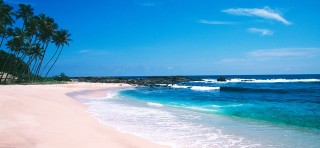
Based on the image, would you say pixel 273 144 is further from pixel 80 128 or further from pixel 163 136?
pixel 80 128

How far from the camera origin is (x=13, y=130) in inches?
298

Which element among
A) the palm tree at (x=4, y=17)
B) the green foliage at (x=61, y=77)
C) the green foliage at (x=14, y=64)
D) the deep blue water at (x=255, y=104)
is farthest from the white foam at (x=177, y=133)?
the green foliage at (x=61, y=77)

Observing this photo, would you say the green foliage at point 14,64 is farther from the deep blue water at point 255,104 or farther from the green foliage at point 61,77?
the deep blue water at point 255,104

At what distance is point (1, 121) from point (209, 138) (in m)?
6.59

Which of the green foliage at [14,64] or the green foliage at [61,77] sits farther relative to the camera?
the green foliage at [61,77]

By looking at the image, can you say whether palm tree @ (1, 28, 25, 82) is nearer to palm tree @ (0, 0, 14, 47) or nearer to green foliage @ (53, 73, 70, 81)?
palm tree @ (0, 0, 14, 47)

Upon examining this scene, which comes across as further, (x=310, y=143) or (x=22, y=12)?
(x=22, y=12)

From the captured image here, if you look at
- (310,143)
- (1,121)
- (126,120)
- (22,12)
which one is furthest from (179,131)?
(22,12)

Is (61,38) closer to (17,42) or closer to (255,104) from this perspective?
(17,42)

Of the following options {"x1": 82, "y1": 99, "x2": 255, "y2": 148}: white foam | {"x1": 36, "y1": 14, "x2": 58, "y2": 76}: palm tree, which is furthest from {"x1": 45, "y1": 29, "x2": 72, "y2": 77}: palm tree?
{"x1": 82, "y1": 99, "x2": 255, "y2": 148}: white foam

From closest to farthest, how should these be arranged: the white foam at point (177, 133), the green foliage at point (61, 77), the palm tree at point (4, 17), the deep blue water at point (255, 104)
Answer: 1. the white foam at point (177, 133)
2. the deep blue water at point (255, 104)
3. the palm tree at point (4, 17)
4. the green foliage at point (61, 77)

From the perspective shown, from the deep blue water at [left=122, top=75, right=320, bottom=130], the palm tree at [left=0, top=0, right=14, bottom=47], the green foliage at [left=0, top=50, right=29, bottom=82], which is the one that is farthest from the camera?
the green foliage at [left=0, top=50, right=29, bottom=82]

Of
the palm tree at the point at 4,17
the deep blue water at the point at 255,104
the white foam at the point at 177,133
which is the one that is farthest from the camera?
the palm tree at the point at 4,17

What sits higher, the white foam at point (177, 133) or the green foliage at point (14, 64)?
the green foliage at point (14, 64)
